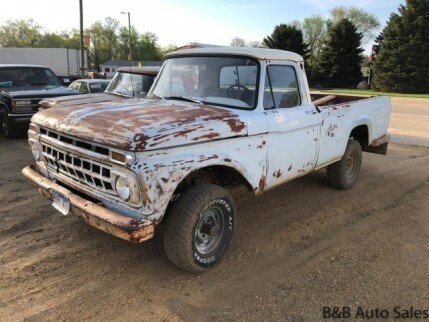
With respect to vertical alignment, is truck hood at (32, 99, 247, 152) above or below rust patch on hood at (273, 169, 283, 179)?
above

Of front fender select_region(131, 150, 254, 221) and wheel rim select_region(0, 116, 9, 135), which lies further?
wheel rim select_region(0, 116, 9, 135)

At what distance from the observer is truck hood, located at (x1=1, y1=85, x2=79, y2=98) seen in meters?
9.67

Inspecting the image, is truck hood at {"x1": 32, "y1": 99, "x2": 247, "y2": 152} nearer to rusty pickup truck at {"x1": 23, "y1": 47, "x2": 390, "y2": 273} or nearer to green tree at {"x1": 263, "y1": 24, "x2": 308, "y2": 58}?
rusty pickup truck at {"x1": 23, "y1": 47, "x2": 390, "y2": 273}

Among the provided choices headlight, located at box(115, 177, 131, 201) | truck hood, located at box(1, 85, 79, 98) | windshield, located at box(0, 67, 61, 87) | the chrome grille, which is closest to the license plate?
the chrome grille

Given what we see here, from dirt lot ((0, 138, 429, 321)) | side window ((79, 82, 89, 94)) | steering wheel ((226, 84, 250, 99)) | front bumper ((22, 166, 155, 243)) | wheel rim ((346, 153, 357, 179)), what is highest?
steering wheel ((226, 84, 250, 99))


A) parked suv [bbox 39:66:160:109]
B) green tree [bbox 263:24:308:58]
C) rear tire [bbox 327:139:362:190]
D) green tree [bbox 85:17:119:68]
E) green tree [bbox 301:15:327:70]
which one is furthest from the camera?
A: green tree [bbox 85:17:119:68]

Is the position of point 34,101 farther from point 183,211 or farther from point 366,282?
point 366,282

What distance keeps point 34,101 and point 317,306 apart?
340 inches

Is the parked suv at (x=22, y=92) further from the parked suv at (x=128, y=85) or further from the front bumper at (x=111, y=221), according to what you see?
the front bumper at (x=111, y=221)

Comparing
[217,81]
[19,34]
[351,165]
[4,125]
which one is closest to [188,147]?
[217,81]

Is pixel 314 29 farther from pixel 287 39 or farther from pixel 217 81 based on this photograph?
pixel 217 81

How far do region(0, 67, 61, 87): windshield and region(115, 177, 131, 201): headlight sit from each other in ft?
28.6

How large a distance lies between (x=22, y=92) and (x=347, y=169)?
7.81m

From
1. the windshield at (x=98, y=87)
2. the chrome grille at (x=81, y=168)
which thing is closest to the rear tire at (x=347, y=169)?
the chrome grille at (x=81, y=168)
